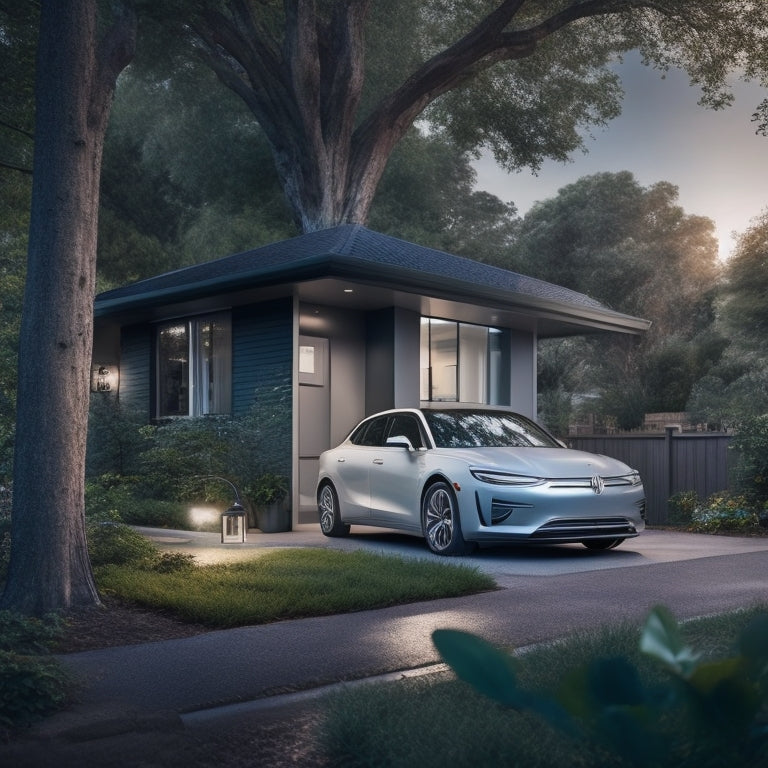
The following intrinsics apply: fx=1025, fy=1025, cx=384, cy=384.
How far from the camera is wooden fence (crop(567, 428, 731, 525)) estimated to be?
55.0 ft

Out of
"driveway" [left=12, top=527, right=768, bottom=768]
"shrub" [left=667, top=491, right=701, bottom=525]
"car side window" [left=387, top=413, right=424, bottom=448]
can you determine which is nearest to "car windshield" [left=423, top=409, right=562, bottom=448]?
"car side window" [left=387, top=413, right=424, bottom=448]

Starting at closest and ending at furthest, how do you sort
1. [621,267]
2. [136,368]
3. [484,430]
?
[484,430]
[136,368]
[621,267]

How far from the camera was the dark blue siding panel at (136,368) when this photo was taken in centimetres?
1838

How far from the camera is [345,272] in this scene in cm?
1297

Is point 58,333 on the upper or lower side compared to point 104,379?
lower

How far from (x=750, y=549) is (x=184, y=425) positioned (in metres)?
8.59

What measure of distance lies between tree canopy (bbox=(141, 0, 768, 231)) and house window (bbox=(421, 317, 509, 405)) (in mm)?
6939

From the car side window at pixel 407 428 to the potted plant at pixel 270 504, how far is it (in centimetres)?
245

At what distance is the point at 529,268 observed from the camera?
39875mm

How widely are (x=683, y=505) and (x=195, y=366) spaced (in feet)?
27.2

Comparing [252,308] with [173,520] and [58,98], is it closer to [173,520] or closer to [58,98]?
[173,520]

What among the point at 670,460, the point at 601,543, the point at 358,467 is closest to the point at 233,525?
the point at 358,467

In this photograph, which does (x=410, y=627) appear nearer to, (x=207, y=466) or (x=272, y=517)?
(x=272, y=517)

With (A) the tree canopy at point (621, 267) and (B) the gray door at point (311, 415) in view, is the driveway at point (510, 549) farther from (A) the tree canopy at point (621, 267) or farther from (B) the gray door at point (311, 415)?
(A) the tree canopy at point (621, 267)
